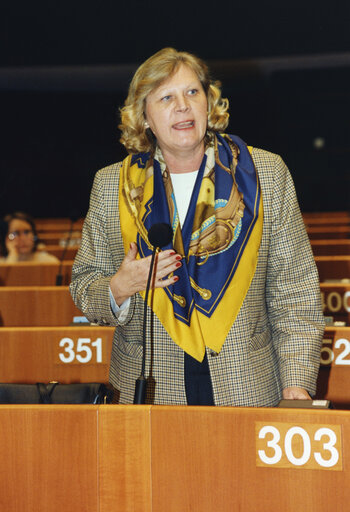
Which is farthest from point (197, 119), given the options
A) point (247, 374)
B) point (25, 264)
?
point (25, 264)

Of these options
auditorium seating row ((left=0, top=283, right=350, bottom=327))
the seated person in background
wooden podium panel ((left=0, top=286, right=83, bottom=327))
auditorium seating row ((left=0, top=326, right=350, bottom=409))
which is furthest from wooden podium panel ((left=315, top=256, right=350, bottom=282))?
the seated person in background

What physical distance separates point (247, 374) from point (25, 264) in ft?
10.1

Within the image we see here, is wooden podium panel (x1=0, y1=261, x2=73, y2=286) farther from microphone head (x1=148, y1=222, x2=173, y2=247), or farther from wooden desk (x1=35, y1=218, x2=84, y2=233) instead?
wooden desk (x1=35, y1=218, x2=84, y2=233)

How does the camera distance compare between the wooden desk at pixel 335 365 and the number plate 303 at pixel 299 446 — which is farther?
the wooden desk at pixel 335 365

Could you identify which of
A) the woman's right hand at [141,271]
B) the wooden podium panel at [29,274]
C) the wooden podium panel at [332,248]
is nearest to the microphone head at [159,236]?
the woman's right hand at [141,271]

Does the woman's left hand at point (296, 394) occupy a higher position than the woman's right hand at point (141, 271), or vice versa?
the woman's right hand at point (141, 271)

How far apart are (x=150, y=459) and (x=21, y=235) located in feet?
13.1

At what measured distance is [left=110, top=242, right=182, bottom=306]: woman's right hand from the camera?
1.37 meters

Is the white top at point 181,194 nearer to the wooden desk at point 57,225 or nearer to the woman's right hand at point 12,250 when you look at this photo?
the woman's right hand at point 12,250

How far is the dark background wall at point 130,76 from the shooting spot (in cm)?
644

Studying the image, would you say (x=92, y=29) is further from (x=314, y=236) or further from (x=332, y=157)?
(x=332, y=157)

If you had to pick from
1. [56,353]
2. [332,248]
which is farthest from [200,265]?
[332,248]

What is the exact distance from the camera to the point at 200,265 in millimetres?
1468

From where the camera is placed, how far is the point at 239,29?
6750mm
